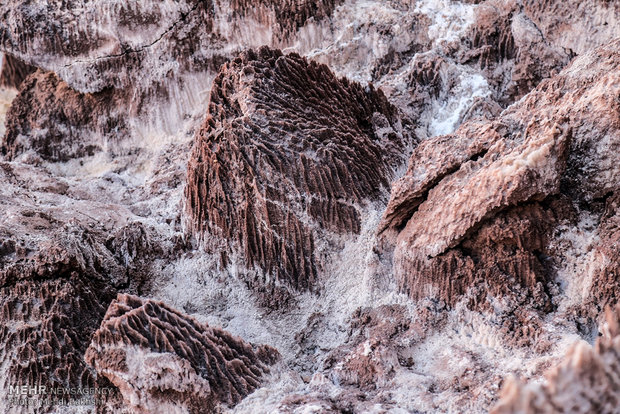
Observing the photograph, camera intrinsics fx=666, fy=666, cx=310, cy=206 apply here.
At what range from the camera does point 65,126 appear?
17.6 ft

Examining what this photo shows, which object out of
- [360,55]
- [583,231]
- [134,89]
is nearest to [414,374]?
[583,231]

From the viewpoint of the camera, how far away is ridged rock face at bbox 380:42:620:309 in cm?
277

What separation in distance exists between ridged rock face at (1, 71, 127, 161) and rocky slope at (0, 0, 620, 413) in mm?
19

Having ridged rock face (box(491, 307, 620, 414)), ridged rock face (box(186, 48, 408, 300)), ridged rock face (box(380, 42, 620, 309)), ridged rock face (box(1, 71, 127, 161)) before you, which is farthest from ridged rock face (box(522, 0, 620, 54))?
ridged rock face (box(1, 71, 127, 161))

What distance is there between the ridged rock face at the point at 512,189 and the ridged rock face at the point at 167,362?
92cm

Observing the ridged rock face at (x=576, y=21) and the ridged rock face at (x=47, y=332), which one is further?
the ridged rock face at (x=576, y=21)

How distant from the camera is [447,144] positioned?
3158 mm

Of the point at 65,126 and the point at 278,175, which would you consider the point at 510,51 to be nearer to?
the point at 278,175

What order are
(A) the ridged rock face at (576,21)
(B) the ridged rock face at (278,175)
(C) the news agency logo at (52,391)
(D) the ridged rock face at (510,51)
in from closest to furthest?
(C) the news agency logo at (52,391) < (B) the ridged rock face at (278,175) < (A) the ridged rock face at (576,21) < (D) the ridged rock face at (510,51)

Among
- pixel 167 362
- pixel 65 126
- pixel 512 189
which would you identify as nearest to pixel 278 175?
pixel 167 362

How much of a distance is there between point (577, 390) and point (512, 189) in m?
1.25

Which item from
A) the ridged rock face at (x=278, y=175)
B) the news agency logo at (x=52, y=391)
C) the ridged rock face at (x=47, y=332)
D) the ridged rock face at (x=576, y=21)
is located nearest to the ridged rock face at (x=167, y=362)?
the news agency logo at (x=52, y=391)

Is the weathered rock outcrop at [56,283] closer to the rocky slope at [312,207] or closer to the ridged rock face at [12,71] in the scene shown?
the rocky slope at [312,207]

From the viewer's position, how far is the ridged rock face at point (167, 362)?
2.81m
